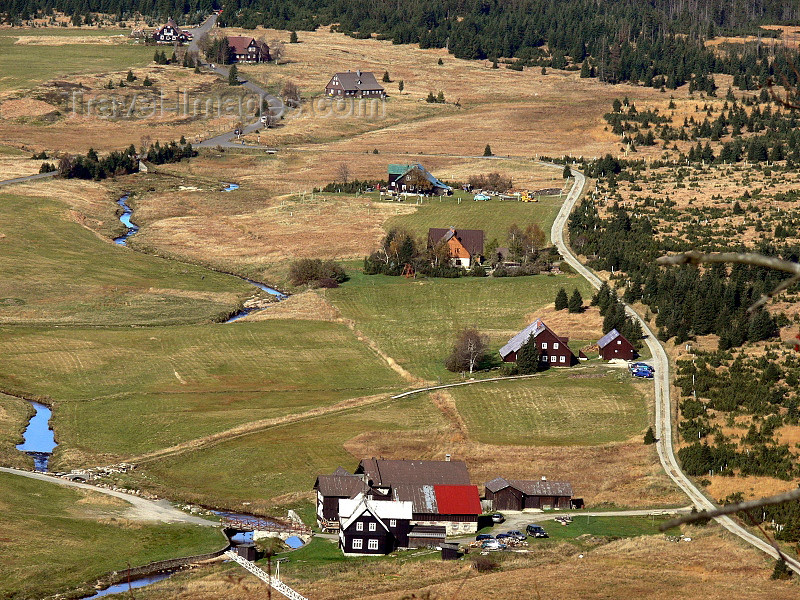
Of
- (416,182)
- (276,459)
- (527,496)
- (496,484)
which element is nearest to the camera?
(527,496)

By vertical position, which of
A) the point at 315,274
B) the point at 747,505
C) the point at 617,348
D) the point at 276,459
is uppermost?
the point at 747,505

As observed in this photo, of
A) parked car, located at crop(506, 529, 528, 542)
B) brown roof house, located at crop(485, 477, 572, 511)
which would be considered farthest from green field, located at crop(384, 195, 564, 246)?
parked car, located at crop(506, 529, 528, 542)

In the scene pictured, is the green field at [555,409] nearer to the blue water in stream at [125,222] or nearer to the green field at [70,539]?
the green field at [70,539]

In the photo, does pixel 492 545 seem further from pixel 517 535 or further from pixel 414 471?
pixel 414 471

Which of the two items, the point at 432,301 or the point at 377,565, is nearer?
the point at 377,565

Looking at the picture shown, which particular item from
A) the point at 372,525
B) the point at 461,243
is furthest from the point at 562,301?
the point at 372,525

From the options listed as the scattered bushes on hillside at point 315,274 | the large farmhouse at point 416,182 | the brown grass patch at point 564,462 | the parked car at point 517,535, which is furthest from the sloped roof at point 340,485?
the large farmhouse at point 416,182

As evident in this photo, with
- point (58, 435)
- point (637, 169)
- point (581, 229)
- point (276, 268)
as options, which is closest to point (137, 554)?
point (58, 435)

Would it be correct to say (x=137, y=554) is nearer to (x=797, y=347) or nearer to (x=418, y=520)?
(x=418, y=520)
